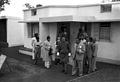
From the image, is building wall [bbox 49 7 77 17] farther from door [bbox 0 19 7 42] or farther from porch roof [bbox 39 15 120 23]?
door [bbox 0 19 7 42]

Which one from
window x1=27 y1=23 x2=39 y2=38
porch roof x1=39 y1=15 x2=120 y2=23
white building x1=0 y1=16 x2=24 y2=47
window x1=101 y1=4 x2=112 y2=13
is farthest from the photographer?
white building x1=0 y1=16 x2=24 y2=47

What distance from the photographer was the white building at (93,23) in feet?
35.3

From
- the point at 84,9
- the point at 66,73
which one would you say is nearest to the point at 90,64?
the point at 66,73

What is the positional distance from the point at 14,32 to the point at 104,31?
1181cm

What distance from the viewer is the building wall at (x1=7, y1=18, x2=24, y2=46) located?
1950cm

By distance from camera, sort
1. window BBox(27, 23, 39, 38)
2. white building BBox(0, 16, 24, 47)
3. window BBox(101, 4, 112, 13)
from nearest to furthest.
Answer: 1. window BBox(101, 4, 112, 13)
2. window BBox(27, 23, 39, 38)
3. white building BBox(0, 16, 24, 47)

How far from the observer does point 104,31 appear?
11414mm

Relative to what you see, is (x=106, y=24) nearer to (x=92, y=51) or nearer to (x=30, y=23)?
(x=92, y=51)

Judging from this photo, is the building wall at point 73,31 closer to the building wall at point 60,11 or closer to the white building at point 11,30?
the building wall at point 60,11

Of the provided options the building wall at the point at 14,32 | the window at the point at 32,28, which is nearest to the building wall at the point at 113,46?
the window at the point at 32,28

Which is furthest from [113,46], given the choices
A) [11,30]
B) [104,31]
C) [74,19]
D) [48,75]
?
[11,30]

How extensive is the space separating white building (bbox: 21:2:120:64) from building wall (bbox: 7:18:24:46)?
678 cm

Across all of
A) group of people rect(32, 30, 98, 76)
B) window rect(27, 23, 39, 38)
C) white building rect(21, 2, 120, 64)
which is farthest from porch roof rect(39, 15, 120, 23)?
window rect(27, 23, 39, 38)

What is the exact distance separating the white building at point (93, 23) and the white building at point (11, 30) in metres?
6.77
